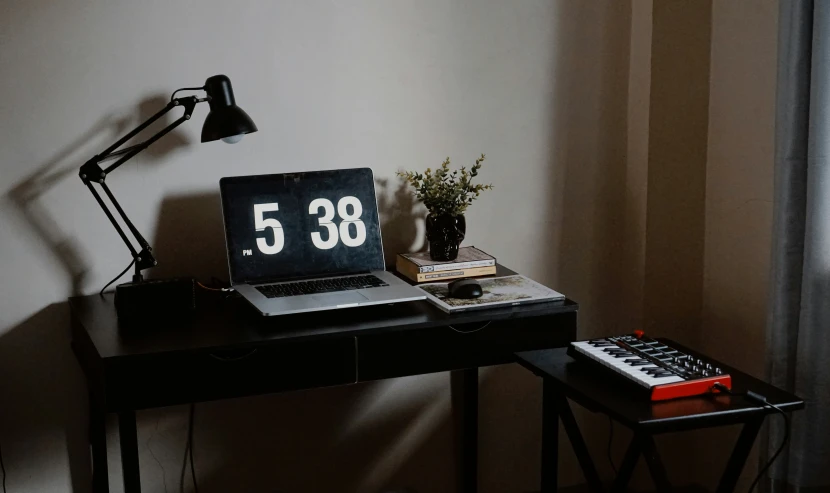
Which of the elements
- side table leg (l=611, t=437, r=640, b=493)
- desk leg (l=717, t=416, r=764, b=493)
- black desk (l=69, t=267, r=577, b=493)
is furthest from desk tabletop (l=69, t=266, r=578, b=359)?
desk leg (l=717, t=416, r=764, b=493)

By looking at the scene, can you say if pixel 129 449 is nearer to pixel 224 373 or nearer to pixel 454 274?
pixel 224 373

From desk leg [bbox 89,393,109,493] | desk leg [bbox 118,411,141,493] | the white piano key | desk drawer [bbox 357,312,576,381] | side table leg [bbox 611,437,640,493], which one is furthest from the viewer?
desk leg [bbox 89,393,109,493]

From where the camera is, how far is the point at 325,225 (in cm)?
238

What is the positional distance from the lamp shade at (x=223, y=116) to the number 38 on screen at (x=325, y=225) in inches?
8.3

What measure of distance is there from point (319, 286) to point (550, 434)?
2.05 ft

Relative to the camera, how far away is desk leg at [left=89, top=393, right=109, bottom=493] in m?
2.30

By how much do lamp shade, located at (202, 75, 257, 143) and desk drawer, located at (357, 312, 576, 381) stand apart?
1.80 feet

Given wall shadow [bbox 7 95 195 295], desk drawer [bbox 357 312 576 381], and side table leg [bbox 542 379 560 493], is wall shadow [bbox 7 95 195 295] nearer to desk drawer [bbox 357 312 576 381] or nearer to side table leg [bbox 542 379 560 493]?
desk drawer [bbox 357 312 576 381]

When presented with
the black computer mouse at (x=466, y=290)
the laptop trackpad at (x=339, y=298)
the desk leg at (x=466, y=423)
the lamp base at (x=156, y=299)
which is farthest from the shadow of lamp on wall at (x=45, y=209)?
the desk leg at (x=466, y=423)

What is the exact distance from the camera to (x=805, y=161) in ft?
7.20

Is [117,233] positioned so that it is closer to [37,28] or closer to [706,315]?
[37,28]

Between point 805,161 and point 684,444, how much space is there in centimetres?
99

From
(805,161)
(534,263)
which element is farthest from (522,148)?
(805,161)

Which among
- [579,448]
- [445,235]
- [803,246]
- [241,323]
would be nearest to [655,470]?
[579,448]
